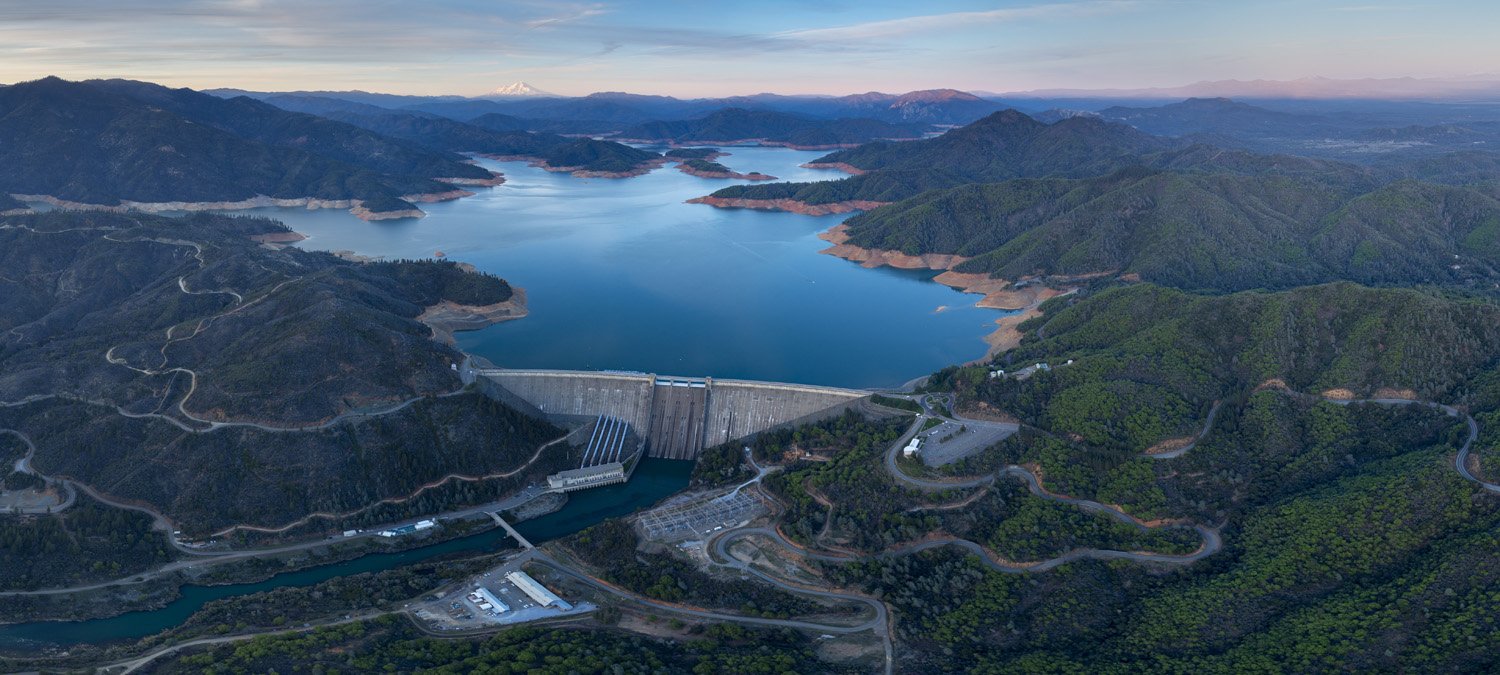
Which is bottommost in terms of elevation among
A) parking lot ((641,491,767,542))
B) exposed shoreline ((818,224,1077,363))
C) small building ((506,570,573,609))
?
small building ((506,570,573,609))

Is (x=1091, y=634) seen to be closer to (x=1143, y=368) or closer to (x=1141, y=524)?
(x=1141, y=524)

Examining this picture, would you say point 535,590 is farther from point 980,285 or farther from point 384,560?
point 980,285

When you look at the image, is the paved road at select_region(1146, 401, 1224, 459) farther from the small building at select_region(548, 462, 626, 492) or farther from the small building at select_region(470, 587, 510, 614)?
the small building at select_region(470, 587, 510, 614)

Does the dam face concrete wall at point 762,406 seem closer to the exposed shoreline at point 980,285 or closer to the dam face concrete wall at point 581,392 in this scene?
the dam face concrete wall at point 581,392

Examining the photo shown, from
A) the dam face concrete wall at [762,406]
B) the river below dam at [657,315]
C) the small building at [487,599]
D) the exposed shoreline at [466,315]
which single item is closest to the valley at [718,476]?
the small building at [487,599]

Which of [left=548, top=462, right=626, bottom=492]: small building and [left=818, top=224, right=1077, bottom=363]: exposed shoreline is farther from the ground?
[left=818, top=224, right=1077, bottom=363]: exposed shoreline

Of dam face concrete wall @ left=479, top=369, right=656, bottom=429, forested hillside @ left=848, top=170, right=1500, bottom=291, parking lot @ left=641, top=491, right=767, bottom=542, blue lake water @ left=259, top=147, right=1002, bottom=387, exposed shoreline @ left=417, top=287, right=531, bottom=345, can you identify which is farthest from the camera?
forested hillside @ left=848, top=170, right=1500, bottom=291

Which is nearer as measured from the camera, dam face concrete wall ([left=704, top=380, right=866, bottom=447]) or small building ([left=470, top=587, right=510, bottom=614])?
small building ([left=470, top=587, right=510, bottom=614])

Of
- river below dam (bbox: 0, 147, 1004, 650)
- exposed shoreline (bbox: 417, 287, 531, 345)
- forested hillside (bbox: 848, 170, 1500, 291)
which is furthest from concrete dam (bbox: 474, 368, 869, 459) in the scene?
forested hillside (bbox: 848, 170, 1500, 291)
